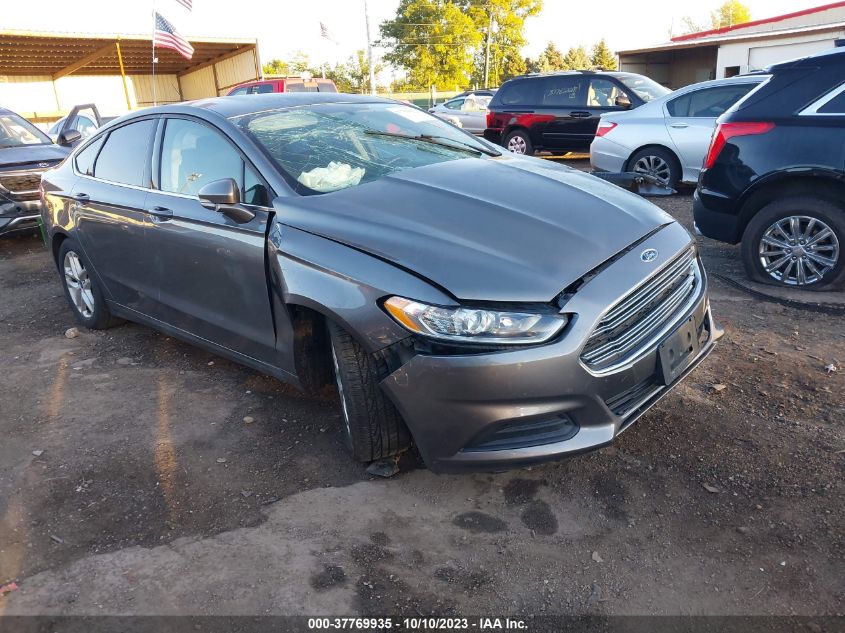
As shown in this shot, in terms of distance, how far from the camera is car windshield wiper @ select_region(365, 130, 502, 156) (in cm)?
401

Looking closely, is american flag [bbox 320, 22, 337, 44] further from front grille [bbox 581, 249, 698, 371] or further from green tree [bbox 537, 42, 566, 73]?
green tree [bbox 537, 42, 566, 73]

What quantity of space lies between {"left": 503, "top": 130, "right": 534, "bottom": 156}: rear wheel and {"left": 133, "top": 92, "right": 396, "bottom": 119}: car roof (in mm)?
8495

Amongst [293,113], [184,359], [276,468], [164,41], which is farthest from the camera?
[164,41]

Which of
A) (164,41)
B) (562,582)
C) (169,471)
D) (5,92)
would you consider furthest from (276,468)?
(5,92)

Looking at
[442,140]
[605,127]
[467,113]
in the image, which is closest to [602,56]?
[467,113]

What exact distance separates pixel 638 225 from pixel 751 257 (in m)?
2.63

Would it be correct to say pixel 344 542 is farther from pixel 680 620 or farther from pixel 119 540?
pixel 680 620

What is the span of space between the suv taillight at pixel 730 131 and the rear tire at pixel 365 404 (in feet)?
12.2

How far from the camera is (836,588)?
2303mm

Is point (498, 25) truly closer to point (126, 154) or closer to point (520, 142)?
point (520, 142)

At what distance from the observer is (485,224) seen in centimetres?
290

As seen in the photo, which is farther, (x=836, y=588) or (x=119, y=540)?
(x=119, y=540)

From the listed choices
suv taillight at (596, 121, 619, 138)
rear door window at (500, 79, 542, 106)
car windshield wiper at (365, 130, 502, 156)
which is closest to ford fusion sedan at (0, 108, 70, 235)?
car windshield wiper at (365, 130, 502, 156)

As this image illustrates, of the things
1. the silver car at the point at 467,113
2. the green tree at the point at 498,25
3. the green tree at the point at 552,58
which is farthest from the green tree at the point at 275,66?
the silver car at the point at 467,113
